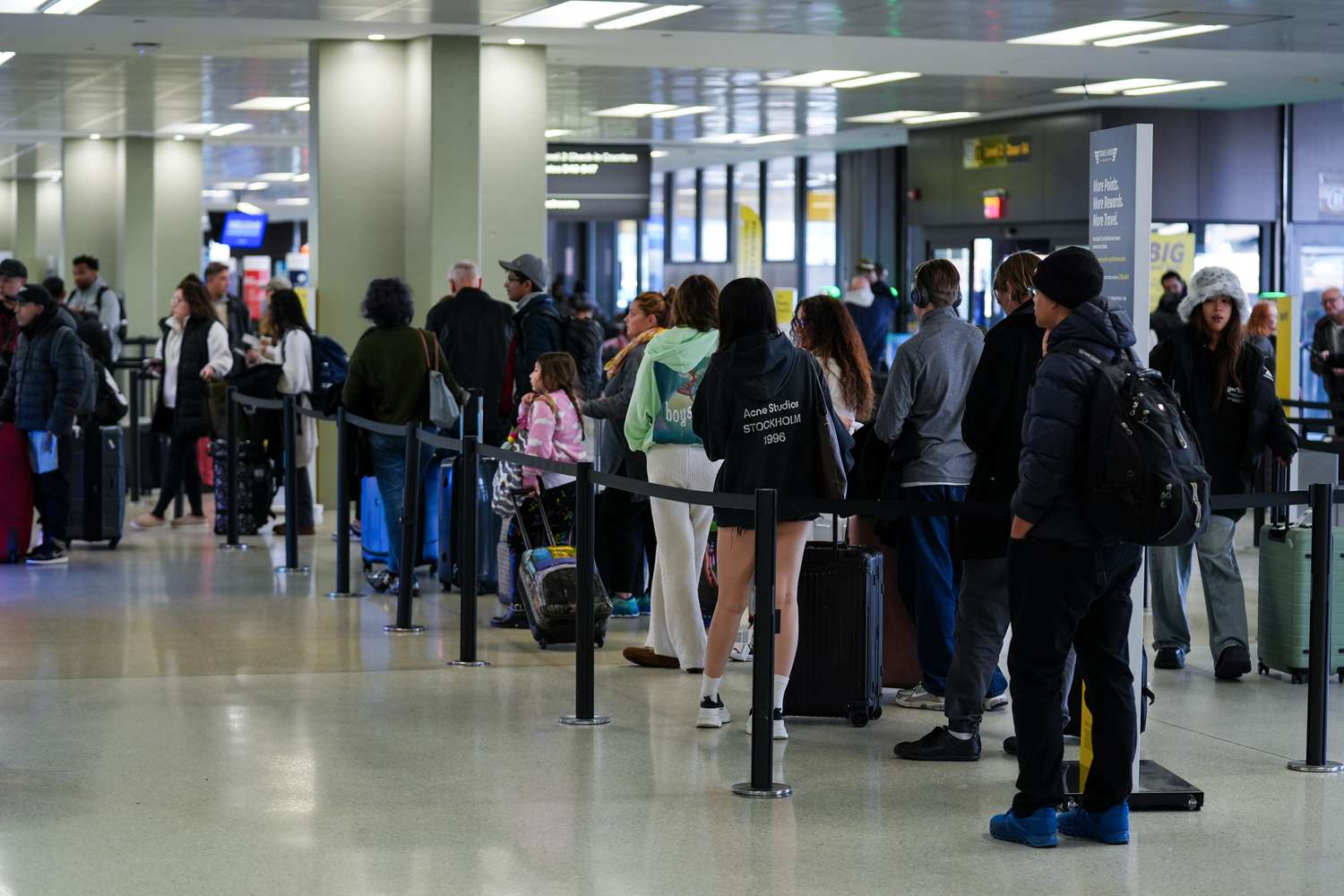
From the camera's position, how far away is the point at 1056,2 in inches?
480

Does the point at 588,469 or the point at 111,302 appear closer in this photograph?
the point at 588,469

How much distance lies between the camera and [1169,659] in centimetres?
841

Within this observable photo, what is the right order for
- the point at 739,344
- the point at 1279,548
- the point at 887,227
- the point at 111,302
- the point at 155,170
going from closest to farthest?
the point at 739,344, the point at 1279,548, the point at 111,302, the point at 155,170, the point at 887,227

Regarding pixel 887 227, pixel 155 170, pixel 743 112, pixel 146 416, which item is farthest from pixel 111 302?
pixel 887 227

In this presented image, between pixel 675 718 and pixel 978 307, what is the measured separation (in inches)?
665

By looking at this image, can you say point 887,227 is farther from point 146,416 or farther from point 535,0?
point 535,0

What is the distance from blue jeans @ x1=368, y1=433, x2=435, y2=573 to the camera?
1013 centimetres

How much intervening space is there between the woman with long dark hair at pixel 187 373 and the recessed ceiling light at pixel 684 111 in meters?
9.13

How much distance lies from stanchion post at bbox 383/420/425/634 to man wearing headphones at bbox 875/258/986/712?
9.88 feet

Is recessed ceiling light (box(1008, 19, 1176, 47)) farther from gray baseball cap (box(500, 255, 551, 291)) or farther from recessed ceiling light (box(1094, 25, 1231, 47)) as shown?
gray baseball cap (box(500, 255, 551, 291))

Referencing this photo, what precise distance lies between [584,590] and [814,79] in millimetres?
12541

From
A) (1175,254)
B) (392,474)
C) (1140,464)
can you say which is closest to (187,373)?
(392,474)

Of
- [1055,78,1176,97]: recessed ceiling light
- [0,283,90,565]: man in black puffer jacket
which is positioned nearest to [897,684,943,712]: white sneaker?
[0,283,90,565]: man in black puffer jacket

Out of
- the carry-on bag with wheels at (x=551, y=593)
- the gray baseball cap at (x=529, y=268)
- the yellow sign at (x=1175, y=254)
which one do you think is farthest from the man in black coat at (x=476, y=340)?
the yellow sign at (x=1175, y=254)
